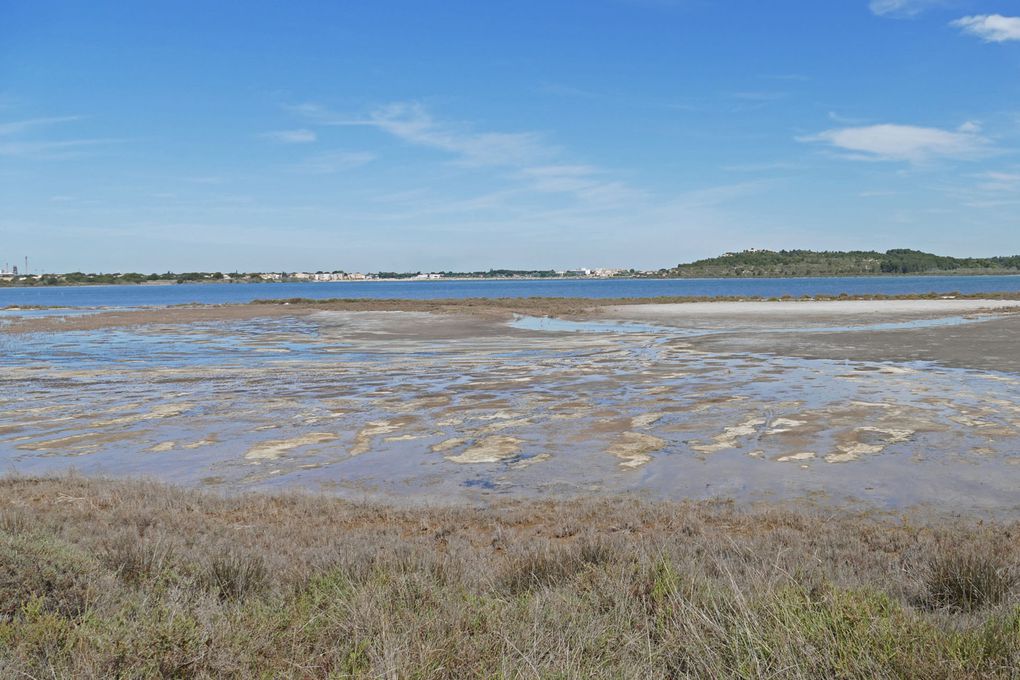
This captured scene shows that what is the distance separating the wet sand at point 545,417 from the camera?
11484 millimetres

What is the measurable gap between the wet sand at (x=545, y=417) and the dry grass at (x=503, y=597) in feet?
7.73

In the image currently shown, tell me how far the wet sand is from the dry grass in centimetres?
236

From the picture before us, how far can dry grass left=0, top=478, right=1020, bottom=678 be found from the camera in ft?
14.9

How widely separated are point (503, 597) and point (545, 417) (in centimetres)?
1065

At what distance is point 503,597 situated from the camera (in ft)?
19.4

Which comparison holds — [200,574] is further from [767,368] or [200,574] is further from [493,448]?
[767,368]

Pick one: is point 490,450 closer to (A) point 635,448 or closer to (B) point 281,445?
(A) point 635,448

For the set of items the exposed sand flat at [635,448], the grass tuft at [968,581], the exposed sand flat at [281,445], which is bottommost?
the exposed sand flat at [281,445]

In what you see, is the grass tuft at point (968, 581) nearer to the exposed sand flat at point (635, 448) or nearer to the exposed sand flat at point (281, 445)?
the exposed sand flat at point (635, 448)

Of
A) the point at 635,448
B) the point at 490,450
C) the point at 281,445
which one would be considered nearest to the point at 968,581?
the point at 635,448

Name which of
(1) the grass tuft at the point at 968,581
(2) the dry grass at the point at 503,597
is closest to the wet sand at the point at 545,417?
(2) the dry grass at the point at 503,597

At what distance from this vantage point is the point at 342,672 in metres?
4.63

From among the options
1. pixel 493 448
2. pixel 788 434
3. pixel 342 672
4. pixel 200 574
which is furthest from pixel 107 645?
pixel 788 434

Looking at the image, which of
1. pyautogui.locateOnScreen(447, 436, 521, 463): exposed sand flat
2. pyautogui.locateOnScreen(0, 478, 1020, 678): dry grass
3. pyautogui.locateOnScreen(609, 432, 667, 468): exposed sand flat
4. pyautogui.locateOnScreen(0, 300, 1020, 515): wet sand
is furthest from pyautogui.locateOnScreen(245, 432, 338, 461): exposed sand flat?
pyautogui.locateOnScreen(609, 432, 667, 468): exposed sand flat
